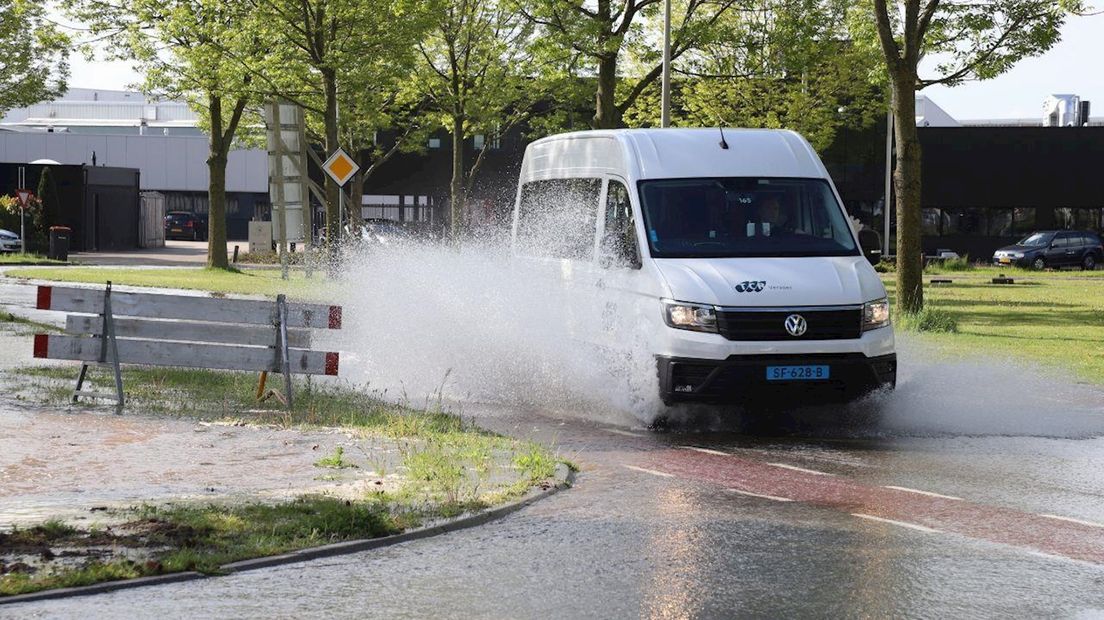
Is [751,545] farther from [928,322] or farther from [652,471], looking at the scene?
[928,322]

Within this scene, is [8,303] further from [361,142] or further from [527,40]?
[361,142]

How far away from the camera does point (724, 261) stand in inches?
493

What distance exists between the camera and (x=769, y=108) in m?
54.6

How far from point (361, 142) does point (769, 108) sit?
54.9 ft

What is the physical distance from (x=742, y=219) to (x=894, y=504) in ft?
14.3

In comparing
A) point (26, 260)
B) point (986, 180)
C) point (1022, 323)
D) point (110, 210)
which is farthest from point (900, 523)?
point (986, 180)

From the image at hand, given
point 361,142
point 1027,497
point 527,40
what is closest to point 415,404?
point 1027,497

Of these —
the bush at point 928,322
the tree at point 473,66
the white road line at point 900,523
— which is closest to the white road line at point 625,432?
the white road line at point 900,523

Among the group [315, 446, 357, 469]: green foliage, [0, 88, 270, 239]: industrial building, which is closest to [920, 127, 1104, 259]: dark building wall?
[0, 88, 270, 239]: industrial building

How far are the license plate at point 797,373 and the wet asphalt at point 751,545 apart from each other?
49 centimetres

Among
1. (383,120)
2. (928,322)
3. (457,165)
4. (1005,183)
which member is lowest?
(928,322)

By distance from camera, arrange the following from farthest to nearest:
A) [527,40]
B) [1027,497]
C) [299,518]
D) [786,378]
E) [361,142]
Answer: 1. [361,142]
2. [527,40]
3. [786,378]
4. [1027,497]
5. [299,518]

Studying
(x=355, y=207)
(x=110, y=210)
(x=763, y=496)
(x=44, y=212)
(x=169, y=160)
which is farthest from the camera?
(x=169, y=160)

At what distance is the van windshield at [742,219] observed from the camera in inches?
505
